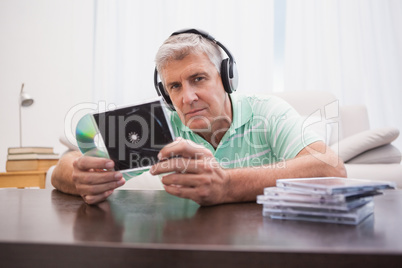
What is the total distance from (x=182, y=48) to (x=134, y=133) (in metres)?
0.62

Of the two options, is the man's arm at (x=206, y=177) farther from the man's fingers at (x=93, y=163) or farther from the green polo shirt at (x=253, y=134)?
the green polo shirt at (x=253, y=134)

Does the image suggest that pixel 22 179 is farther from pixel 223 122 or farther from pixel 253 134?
pixel 253 134

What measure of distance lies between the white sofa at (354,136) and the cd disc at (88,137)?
1.31m

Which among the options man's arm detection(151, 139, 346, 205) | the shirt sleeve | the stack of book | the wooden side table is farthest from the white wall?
man's arm detection(151, 139, 346, 205)

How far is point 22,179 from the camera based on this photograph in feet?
8.32

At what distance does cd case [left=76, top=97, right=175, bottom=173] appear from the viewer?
0.71m

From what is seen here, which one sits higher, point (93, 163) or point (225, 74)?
point (225, 74)

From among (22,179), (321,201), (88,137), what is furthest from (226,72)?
(22,179)

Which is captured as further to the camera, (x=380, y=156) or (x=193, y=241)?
(x=380, y=156)

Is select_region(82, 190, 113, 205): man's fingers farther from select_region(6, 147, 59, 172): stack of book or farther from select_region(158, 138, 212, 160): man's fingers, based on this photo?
select_region(6, 147, 59, 172): stack of book

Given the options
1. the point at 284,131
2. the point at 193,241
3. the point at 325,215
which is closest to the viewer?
the point at 193,241

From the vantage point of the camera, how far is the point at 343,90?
2.92 meters

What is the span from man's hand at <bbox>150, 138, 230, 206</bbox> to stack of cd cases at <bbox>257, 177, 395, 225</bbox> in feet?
0.49

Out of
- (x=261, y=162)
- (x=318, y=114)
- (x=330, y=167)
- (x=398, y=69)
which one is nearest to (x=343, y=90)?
(x=398, y=69)
